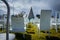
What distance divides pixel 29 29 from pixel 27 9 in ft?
1.33

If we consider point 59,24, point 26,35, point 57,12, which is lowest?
point 26,35

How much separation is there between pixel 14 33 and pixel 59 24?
80 centimetres

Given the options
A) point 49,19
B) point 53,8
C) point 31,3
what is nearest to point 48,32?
point 49,19

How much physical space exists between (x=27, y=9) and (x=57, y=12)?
547 mm

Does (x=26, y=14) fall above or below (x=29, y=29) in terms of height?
above

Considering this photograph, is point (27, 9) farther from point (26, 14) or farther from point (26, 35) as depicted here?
point (26, 35)

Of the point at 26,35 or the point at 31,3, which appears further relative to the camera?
the point at 31,3

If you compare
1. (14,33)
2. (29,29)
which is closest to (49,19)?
(29,29)

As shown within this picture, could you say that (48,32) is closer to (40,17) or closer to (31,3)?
(40,17)

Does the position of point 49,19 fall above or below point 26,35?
above

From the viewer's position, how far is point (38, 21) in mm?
3061

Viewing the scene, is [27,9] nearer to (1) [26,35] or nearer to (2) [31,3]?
(2) [31,3]

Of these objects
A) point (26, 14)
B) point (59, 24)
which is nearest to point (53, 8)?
point (59, 24)

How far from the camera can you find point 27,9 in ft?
10.5
